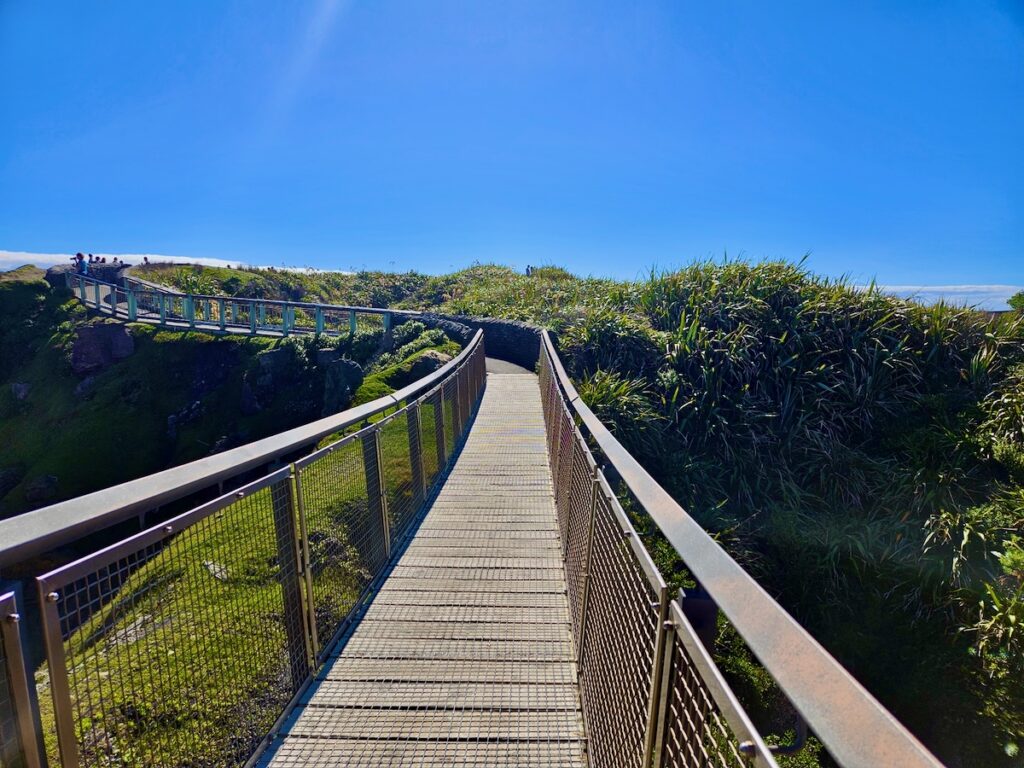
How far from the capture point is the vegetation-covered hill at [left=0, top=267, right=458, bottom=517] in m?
17.2

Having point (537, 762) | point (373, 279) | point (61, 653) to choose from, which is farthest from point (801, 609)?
point (373, 279)

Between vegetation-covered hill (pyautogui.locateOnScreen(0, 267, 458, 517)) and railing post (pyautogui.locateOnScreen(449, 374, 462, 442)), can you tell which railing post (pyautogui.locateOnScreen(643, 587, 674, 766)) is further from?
vegetation-covered hill (pyautogui.locateOnScreen(0, 267, 458, 517))

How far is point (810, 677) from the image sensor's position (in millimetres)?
892

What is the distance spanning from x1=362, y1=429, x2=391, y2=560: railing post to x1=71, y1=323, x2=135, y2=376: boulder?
2404cm

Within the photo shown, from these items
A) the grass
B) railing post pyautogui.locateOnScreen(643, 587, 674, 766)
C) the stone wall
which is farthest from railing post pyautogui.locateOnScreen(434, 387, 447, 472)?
the stone wall

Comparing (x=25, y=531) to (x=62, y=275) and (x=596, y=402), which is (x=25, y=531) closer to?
(x=596, y=402)

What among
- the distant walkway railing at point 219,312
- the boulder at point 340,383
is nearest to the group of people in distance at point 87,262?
the distant walkway railing at point 219,312

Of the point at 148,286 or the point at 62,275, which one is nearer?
the point at 148,286

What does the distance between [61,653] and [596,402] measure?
8.77m

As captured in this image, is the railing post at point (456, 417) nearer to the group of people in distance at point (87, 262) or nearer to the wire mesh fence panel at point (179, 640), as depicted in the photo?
the wire mesh fence panel at point (179, 640)

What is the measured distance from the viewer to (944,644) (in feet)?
21.6

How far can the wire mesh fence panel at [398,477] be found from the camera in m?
5.04

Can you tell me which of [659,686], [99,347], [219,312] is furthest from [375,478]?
[99,347]

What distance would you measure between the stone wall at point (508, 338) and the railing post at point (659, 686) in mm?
14381
